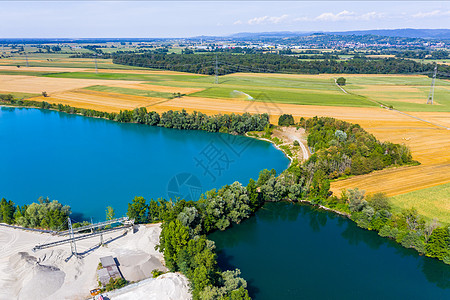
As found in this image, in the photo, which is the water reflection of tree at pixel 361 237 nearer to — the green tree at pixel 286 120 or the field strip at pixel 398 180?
the field strip at pixel 398 180

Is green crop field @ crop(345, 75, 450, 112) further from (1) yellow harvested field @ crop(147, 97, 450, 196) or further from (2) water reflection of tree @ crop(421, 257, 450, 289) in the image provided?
(2) water reflection of tree @ crop(421, 257, 450, 289)

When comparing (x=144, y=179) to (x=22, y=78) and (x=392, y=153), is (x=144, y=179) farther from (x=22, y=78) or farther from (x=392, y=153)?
(x=22, y=78)

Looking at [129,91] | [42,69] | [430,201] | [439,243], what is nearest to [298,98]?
[129,91]

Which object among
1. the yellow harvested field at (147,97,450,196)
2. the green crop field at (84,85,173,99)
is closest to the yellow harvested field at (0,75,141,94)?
the green crop field at (84,85,173,99)

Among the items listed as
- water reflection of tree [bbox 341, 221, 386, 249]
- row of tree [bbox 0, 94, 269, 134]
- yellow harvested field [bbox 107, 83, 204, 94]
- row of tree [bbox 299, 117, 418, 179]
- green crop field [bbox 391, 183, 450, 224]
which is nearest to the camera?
water reflection of tree [bbox 341, 221, 386, 249]

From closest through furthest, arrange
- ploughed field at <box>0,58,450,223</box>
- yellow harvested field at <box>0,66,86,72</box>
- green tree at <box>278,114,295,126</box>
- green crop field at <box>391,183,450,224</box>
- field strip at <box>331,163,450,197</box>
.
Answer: green crop field at <box>391,183,450,224</box>, field strip at <box>331,163,450,197</box>, ploughed field at <box>0,58,450,223</box>, green tree at <box>278,114,295,126</box>, yellow harvested field at <box>0,66,86,72</box>

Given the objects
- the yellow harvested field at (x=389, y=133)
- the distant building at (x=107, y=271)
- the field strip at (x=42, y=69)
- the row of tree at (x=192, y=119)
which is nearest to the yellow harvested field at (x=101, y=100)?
the row of tree at (x=192, y=119)

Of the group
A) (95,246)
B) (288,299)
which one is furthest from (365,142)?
(95,246)
